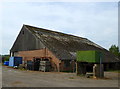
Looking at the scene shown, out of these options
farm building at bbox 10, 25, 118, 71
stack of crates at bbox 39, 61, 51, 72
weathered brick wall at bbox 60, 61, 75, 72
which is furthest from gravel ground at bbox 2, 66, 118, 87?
farm building at bbox 10, 25, 118, 71

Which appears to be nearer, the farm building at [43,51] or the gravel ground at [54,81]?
the gravel ground at [54,81]

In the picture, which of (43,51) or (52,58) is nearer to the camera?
(52,58)

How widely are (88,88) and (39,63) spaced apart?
15.0m

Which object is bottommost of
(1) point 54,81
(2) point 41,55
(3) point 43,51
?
(1) point 54,81

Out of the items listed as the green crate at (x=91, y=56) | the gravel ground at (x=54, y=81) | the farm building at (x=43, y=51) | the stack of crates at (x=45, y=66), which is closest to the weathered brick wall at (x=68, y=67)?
the farm building at (x=43, y=51)

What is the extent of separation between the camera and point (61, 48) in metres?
27.5

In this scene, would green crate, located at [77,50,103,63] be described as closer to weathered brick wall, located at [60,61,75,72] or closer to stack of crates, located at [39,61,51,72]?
weathered brick wall, located at [60,61,75,72]

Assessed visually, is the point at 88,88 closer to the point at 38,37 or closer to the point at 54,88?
the point at 54,88

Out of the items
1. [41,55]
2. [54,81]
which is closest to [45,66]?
[41,55]

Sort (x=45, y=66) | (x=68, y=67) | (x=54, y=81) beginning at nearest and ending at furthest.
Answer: (x=54, y=81), (x=45, y=66), (x=68, y=67)

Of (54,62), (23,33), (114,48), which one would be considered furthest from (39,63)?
(114,48)

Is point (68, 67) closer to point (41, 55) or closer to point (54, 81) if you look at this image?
point (41, 55)

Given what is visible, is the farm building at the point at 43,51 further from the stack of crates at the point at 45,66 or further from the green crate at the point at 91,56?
the green crate at the point at 91,56

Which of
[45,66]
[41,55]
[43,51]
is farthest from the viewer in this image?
[41,55]
